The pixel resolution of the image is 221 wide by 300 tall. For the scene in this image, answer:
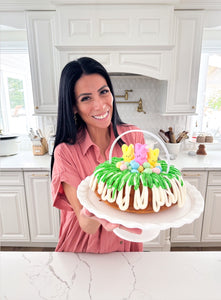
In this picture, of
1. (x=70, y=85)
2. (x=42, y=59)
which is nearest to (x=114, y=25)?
(x=42, y=59)

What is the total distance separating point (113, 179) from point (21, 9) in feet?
6.95

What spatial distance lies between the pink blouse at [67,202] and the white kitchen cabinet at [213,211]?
1.34 meters

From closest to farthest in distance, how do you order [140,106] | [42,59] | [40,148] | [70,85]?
[70,85]
[42,59]
[40,148]
[140,106]

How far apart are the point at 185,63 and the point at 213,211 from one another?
1571mm

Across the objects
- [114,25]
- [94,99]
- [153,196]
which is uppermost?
[114,25]

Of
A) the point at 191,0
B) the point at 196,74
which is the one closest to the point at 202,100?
the point at 196,74

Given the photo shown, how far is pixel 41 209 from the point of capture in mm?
2137

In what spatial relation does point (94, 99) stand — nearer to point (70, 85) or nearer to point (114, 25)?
point (70, 85)

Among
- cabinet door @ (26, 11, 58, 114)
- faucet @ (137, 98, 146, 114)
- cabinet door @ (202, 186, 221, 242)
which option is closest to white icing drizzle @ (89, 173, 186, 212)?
cabinet door @ (202, 186, 221, 242)

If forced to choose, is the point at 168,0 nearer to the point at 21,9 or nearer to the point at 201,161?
the point at 21,9

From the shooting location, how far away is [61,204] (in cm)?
96

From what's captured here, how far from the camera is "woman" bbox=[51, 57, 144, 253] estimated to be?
918 millimetres

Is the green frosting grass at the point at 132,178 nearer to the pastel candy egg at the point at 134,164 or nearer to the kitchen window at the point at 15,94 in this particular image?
the pastel candy egg at the point at 134,164

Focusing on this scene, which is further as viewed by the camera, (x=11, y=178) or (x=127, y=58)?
(x=11, y=178)
